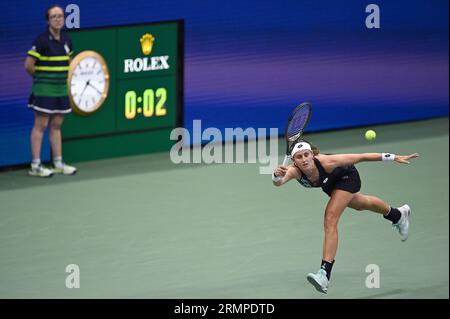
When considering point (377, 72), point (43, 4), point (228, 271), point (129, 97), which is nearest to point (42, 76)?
point (43, 4)

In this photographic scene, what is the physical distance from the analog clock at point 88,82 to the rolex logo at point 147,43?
0.65m

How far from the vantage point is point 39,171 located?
17.4 m

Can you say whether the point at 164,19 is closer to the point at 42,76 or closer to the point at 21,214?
the point at 42,76

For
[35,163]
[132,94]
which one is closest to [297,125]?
[35,163]

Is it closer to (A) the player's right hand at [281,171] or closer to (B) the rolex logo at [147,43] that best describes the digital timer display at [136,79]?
(B) the rolex logo at [147,43]

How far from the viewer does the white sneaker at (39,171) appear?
57.0 feet

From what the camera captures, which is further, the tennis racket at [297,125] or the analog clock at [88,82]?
the analog clock at [88,82]

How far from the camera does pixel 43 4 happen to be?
55.7 feet

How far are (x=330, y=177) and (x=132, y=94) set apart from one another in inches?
339

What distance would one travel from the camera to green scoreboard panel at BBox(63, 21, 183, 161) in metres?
18.2

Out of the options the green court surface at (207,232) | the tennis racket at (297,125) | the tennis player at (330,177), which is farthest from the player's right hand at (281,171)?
the green court surface at (207,232)

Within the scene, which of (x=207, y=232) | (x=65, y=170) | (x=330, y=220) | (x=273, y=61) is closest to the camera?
(x=330, y=220)

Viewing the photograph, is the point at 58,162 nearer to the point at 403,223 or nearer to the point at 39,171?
the point at 39,171

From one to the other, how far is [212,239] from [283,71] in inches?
166
